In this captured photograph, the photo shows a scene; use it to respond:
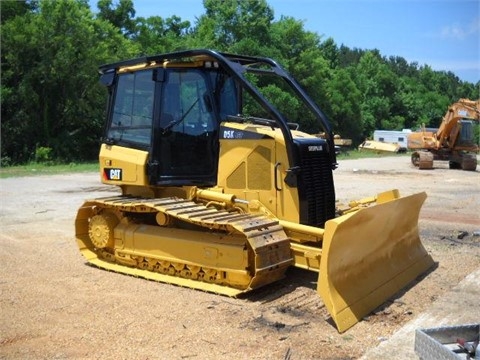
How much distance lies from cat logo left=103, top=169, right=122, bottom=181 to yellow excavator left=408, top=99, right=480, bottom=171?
22.0 m

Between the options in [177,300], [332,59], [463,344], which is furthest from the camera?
[332,59]

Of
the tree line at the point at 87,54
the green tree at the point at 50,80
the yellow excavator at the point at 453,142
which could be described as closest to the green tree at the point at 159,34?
the tree line at the point at 87,54

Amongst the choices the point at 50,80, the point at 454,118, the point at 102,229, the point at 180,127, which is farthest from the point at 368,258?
the point at 50,80

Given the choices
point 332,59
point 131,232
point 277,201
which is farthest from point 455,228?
point 332,59

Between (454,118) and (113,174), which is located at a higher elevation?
(454,118)

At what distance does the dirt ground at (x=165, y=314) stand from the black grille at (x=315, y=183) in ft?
2.64

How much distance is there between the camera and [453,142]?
28250 mm

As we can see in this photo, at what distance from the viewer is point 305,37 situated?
4081 centimetres

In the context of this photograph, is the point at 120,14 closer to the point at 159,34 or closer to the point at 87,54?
the point at 159,34

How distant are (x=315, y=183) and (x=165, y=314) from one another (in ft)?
7.67

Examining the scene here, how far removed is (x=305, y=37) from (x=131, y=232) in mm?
36445

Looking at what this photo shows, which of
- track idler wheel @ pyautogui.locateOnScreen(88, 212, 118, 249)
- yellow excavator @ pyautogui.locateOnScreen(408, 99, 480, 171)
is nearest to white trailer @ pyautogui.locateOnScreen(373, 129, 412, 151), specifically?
yellow excavator @ pyautogui.locateOnScreen(408, 99, 480, 171)

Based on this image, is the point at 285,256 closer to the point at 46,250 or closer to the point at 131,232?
the point at 131,232

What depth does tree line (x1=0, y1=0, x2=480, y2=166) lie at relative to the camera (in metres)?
28.0
